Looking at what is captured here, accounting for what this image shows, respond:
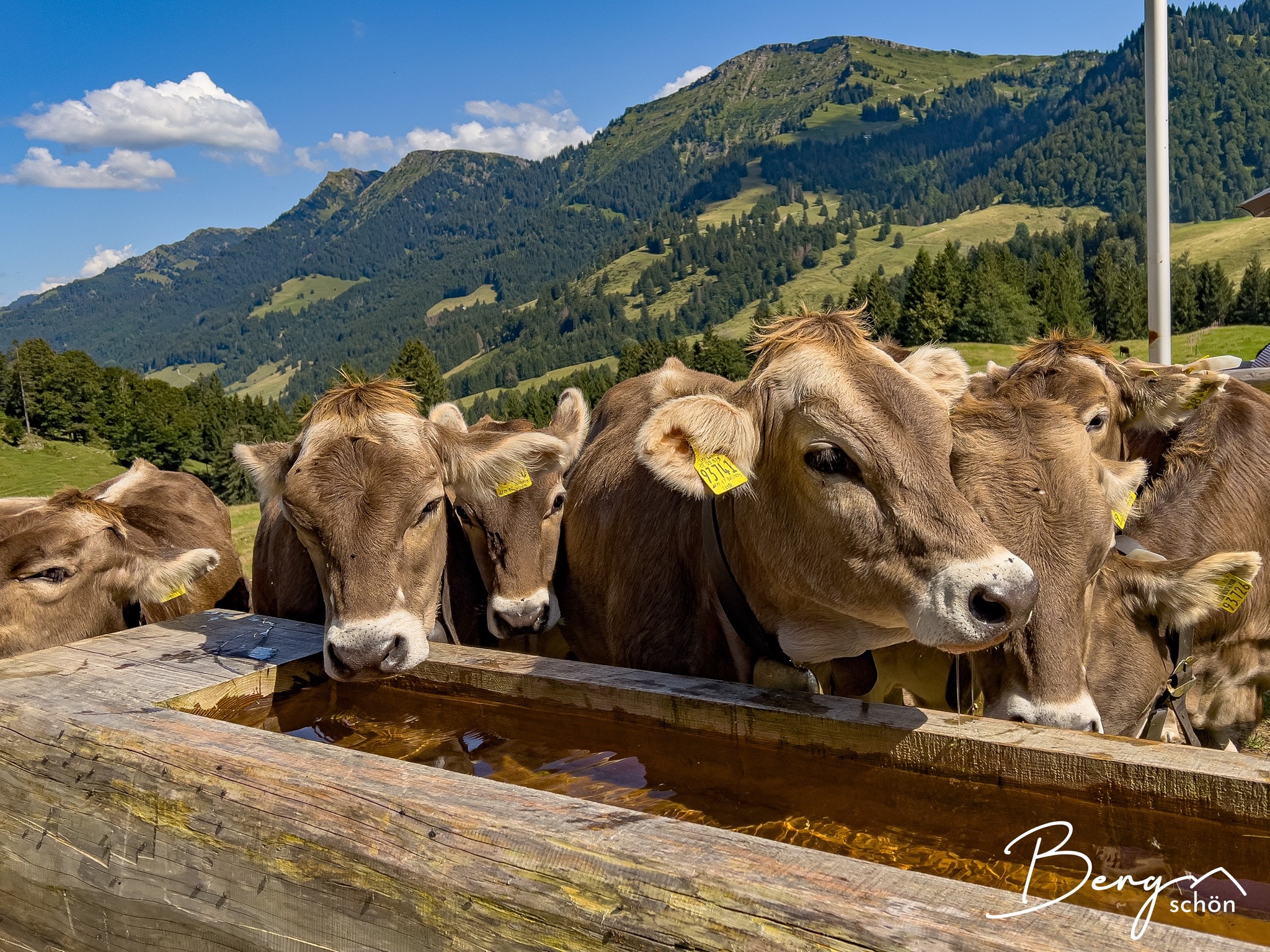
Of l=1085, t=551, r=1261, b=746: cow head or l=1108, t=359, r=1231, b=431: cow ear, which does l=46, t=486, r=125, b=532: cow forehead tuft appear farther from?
l=1108, t=359, r=1231, b=431: cow ear

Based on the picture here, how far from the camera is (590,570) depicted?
17.7ft

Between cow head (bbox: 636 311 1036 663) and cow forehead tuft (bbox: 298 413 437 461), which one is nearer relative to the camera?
cow head (bbox: 636 311 1036 663)

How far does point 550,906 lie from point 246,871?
2.97 feet

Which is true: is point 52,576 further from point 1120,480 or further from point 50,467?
point 50,467

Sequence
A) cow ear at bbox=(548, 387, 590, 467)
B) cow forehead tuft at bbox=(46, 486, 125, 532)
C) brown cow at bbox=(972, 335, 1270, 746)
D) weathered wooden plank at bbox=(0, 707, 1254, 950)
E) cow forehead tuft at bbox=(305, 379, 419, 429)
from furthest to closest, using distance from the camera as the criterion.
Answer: cow ear at bbox=(548, 387, 590, 467)
cow forehead tuft at bbox=(46, 486, 125, 532)
brown cow at bbox=(972, 335, 1270, 746)
cow forehead tuft at bbox=(305, 379, 419, 429)
weathered wooden plank at bbox=(0, 707, 1254, 950)

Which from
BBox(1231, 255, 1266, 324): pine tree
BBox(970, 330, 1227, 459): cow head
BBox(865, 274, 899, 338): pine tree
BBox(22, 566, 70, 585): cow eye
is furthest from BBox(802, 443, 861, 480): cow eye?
BBox(1231, 255, 1266, 324): pine tree

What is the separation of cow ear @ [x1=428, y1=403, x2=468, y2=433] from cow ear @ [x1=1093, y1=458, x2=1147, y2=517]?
3312mm

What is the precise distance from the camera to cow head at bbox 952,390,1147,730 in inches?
138

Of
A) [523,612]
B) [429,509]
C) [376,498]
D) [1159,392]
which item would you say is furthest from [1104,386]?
[376,498]

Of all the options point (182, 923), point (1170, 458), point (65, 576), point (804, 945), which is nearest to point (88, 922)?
point (182, 923)

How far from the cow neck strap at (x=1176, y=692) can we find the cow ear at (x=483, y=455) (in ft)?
10.3

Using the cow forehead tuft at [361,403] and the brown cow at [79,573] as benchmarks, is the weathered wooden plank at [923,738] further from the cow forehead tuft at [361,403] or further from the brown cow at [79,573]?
the brown cow at [79,573]

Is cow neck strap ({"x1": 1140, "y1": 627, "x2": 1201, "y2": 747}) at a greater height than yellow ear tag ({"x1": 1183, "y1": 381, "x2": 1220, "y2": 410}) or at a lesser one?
lesser

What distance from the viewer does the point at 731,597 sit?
12.9ft
